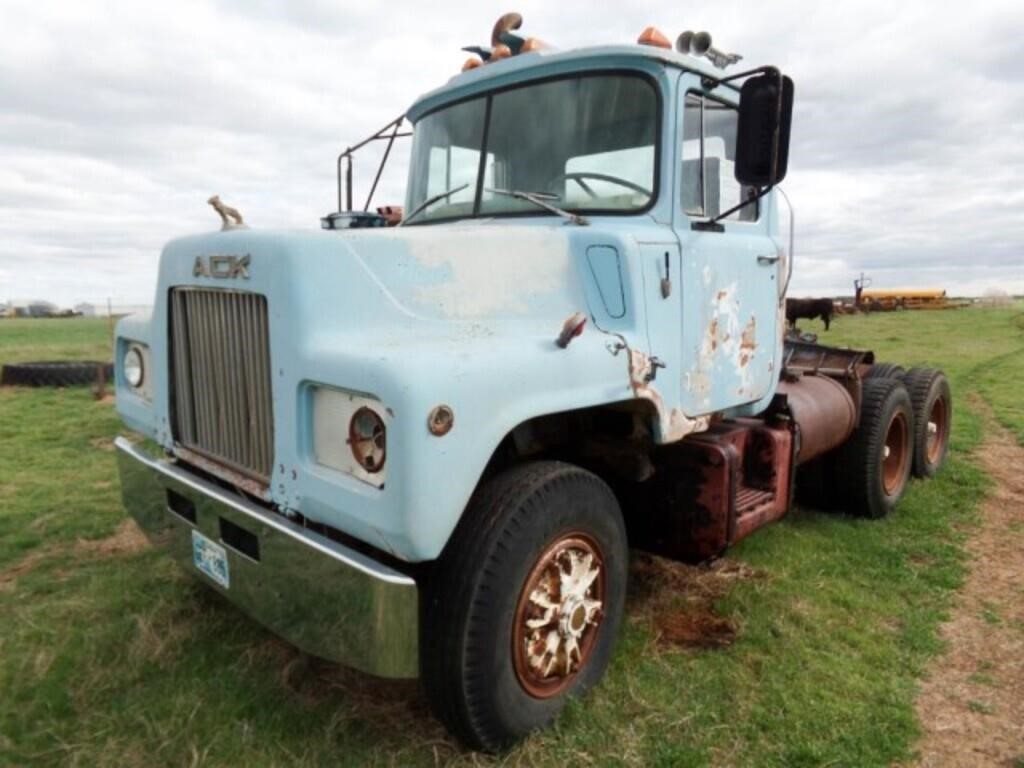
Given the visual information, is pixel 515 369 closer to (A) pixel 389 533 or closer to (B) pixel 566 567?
(A) pixel 389 533

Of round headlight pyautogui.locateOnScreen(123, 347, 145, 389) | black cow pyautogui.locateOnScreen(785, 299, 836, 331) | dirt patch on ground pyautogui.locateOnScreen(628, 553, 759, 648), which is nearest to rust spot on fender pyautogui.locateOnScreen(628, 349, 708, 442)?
dirt patch on ground pyautogui.locateOnScreen(628, 553, 759, 648)

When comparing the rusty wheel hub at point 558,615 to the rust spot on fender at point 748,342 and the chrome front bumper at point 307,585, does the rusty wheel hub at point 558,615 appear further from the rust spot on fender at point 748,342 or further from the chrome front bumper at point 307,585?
the rust spot on fender at point 748,342

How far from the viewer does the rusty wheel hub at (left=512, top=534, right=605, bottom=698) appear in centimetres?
269

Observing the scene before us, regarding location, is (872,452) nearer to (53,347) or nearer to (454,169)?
(454,169)

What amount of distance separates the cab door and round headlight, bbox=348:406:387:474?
152cm

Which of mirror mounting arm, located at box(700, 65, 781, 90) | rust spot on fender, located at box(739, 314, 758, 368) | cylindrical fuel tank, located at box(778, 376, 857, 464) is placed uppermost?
mirror mounting arm, located at box(700, 65, 781, 90)

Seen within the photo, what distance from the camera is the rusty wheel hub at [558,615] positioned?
269 cm

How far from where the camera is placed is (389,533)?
2223 mm

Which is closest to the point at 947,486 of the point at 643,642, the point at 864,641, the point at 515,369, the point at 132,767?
the point at 864,641

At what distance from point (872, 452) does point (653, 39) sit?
10.9ft

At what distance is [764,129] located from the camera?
3.05m

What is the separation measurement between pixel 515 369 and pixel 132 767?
190 centimetres

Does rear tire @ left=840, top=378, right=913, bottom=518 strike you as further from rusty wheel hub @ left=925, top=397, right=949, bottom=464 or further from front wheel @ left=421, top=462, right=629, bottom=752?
front wheel @ left=421, top=462, right=629, bottom=752

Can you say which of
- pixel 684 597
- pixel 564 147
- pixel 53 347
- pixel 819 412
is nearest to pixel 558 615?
pixel 684 597
